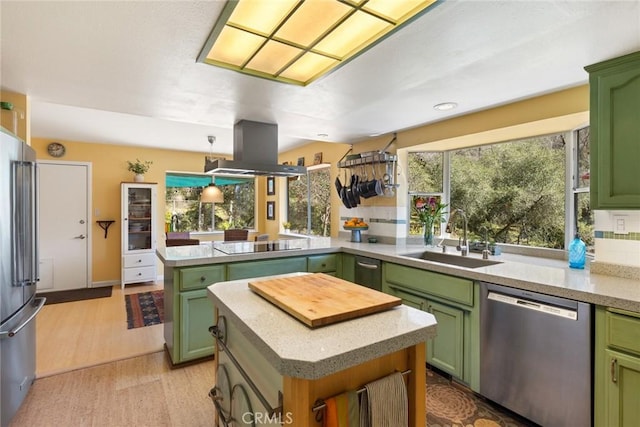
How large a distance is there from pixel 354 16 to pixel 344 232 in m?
3.09

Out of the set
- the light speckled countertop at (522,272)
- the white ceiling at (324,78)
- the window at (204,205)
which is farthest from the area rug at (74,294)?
the white ceiling at (324,78)

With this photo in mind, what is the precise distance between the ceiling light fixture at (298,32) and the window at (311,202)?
293 centimetres

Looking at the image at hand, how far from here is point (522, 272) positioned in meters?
2.04

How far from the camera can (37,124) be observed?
149 inches

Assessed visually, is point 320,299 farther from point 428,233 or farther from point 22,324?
point 428,233

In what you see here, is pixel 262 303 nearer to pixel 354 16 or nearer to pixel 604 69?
pixel 354 16

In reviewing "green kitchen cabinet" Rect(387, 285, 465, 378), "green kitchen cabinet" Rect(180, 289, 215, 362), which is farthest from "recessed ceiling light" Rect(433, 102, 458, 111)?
"green kitchen cabinet" Rect(180, 289, 215, 362)

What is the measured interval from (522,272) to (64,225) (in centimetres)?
589

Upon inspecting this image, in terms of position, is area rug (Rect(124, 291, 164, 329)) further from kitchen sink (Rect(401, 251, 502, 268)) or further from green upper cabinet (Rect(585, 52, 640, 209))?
green upper cabinet (Rect(585, 52, 640, 209))

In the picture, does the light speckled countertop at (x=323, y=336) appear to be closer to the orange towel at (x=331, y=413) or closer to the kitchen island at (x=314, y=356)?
the kitchen island at (x=314, y=356)

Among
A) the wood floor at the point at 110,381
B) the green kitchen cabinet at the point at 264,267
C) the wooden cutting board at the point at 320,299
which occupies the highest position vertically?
the wooden cutting board at the point at 320,299

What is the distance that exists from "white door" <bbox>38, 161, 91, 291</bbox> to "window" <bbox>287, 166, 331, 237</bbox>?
3250mm

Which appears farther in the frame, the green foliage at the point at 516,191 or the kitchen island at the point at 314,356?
the green foliage at the point at 516,191

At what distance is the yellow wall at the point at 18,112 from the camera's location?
2.18m
